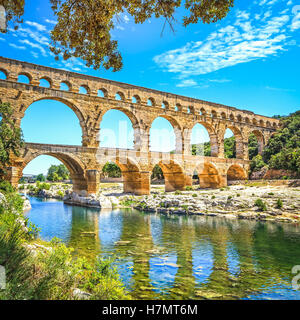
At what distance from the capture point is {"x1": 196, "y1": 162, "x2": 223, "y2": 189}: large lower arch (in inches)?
1173

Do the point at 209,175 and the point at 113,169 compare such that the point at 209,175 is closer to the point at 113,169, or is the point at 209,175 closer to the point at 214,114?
the point at 214,114

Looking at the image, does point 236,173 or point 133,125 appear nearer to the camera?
point 133,125

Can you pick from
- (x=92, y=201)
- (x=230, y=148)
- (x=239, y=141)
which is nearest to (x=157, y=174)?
(x=230, y=148)

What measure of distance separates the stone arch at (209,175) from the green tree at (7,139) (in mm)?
18628

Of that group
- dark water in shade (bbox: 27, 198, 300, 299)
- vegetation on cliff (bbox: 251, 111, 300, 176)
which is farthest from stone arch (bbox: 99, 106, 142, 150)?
vegetation on cliff (bbox: 251, 111, 300, 176)

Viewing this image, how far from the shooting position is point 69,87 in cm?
2220

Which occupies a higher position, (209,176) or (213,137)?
(213,137)

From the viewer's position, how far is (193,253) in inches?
331

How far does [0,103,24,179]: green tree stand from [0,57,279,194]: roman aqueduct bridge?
1.32m

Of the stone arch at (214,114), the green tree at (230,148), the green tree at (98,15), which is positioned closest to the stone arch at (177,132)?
the stone arch at (214,114)

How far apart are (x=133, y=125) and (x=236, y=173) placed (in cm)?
1580
